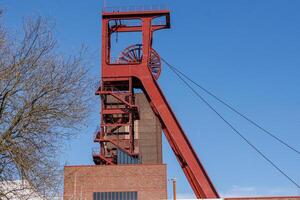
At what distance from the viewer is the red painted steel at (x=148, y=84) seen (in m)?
35.3

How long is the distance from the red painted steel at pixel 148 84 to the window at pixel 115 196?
10.0 feet

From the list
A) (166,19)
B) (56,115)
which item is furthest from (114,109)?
(56,115)

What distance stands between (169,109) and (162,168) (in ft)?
13.5

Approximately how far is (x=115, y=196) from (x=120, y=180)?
115 centimetres

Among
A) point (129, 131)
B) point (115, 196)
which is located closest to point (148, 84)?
point (129, 131)

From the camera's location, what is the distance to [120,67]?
3909 cm

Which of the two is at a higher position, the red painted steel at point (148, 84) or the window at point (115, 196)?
the red painted steel at point (148, 84)

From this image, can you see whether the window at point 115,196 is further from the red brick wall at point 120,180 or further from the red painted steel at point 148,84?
the red painted steel at point 148,84

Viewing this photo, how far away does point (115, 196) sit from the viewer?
35656mm

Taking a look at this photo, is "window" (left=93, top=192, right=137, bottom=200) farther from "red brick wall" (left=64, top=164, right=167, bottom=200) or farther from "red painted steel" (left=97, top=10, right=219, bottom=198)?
"red painted steel" (left=97, top=10, right=219, bottom=198)

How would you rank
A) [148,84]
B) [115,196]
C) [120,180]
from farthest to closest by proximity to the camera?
1. [148,84]
2. [120,180]
3. [115,196]

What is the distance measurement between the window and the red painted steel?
3059 mm

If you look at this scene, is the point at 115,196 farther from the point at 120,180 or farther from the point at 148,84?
the point at 148,84

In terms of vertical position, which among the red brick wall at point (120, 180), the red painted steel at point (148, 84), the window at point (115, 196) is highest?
the red painted steel at point (148, 84)
